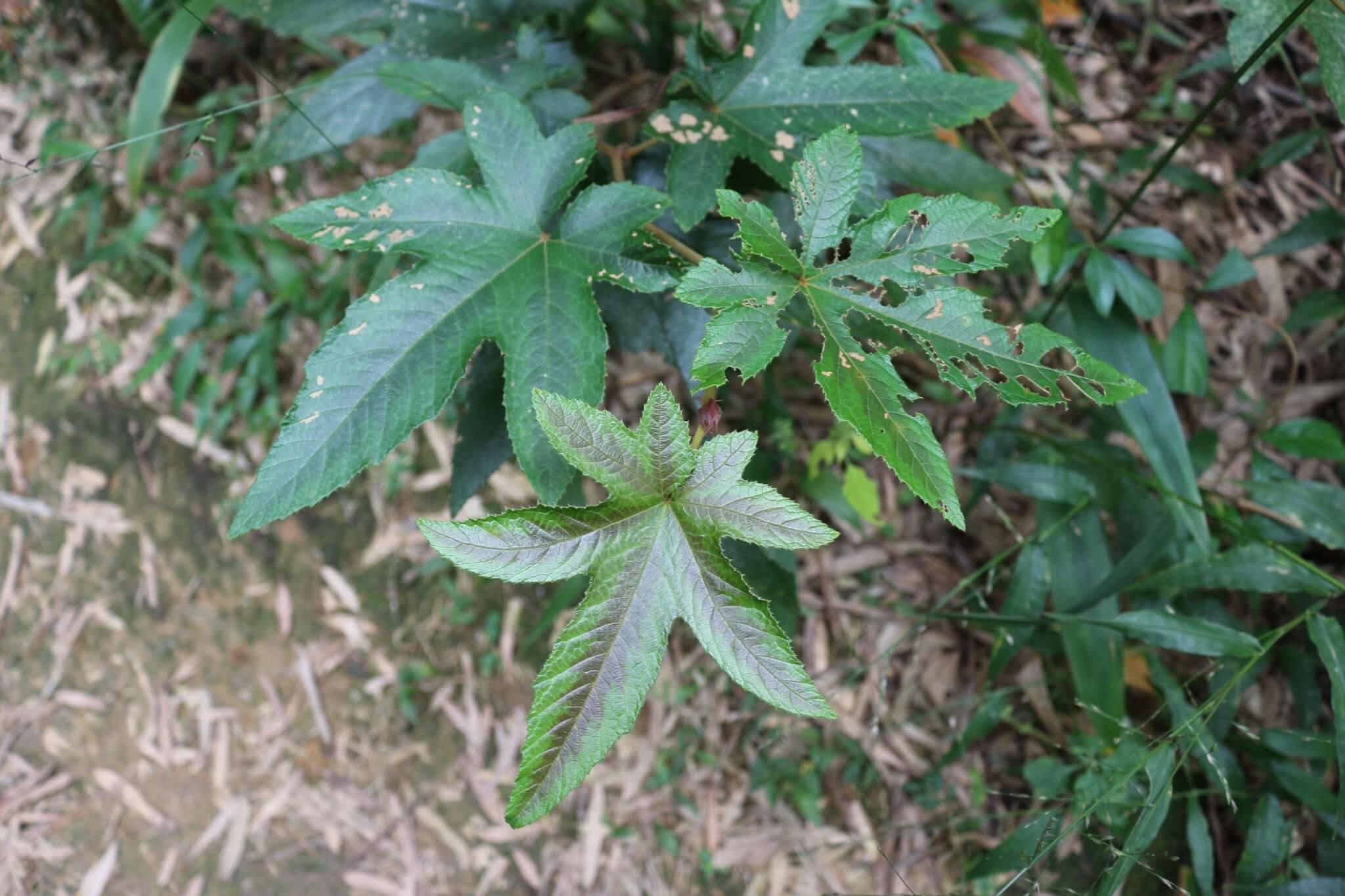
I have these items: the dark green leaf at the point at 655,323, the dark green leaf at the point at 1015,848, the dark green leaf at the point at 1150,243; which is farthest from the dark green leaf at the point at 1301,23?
the dark green leaf at the point at 1015,848

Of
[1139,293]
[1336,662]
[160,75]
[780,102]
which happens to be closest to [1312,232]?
[1139,293]

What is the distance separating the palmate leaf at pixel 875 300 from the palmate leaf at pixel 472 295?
162 mm

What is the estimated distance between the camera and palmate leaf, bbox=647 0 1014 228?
1106 mm

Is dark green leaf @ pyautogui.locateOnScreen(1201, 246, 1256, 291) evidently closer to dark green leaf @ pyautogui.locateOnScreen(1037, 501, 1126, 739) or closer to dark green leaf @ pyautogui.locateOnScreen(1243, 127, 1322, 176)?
dark green leaf @ pyautogui.locateOnScreen(1243, 127, 1322, 176)

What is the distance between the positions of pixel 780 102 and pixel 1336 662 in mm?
1198

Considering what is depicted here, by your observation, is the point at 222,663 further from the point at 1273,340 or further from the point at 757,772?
the point at 1273,340

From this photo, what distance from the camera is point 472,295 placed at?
101 cm

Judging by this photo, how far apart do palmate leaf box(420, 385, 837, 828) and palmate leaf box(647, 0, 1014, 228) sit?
413 mm

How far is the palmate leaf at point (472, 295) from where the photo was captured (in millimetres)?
936

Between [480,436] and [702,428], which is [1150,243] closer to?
[702,428]

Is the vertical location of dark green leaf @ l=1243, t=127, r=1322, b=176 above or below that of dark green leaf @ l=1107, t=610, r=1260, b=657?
above

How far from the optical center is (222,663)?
2.30 m

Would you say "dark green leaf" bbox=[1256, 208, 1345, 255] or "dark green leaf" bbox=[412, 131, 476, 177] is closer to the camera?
"dark green leaf" bbox=[412, 131, 476, 177]

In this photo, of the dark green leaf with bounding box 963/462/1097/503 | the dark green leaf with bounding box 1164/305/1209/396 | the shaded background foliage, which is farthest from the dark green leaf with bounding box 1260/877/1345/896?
the dark green leaf with bounding box 1164/305/1209/396
